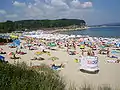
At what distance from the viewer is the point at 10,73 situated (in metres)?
5.66

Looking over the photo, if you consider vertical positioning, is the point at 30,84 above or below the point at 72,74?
above

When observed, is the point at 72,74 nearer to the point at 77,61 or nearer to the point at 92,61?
the point at 92,61

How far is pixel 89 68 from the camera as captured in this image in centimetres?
1549

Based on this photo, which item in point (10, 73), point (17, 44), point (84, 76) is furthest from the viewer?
point (17, 44)

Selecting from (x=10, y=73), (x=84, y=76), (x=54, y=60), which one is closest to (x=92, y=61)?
(x=84, y=76)

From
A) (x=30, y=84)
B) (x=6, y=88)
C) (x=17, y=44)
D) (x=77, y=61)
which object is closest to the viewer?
(x=6, y=88)

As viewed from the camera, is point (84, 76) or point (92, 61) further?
point (92, 61)

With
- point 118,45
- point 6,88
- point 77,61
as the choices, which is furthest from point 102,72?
point 118,45

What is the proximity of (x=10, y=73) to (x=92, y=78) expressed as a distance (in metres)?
9.12

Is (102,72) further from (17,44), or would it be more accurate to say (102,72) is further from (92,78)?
(17,44)

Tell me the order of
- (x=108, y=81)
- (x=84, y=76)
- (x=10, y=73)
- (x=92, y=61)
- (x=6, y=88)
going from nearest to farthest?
(x=6, y=88) < (x=10, y=73) < (x=108, y=81) < (x=84, y=76) < (x=92, y=61)

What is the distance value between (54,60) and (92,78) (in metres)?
7.91

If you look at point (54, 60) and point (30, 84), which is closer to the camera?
point (30, 84)

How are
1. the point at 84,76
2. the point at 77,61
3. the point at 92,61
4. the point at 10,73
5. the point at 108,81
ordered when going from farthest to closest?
the point at 77,61 → the point at 92,61 → the point at 84,76 → the point at 108,81 → the point at 10,73
